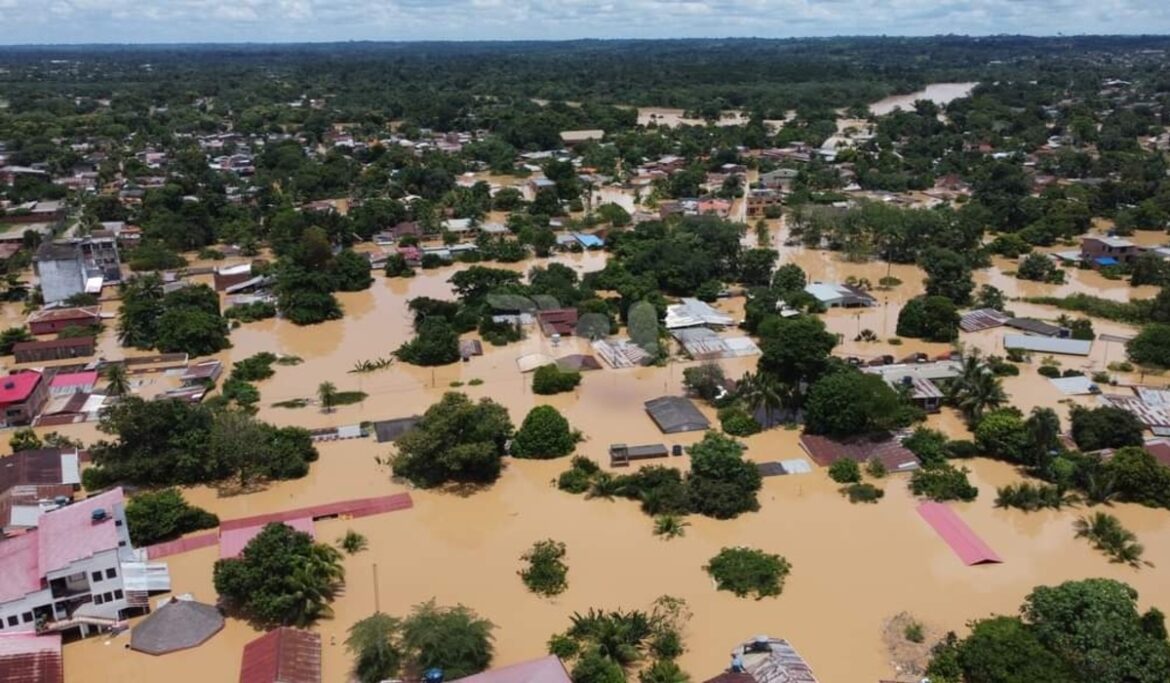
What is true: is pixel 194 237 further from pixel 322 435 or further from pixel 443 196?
pixel 322 435

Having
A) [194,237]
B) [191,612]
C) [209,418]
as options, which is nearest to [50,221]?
[194,237]

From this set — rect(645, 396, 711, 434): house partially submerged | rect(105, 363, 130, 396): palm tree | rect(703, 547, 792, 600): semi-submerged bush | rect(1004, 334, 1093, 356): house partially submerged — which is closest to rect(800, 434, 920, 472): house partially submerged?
rect(645, 396, 711, 434): house partially submerged

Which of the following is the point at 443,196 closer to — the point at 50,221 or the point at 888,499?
the point at 50,221

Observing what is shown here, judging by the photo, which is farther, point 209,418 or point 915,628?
point 209,418

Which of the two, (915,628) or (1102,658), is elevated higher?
(1102,658)

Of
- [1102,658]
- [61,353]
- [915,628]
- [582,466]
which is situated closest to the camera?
[1102,658]

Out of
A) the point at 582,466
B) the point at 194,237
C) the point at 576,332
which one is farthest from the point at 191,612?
the point at 194,237

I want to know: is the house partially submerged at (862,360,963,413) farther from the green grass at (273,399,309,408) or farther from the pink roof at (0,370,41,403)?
the pink roof at (0,370,41,403)

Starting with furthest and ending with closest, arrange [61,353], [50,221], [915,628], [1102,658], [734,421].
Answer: [50,221], [61,353], [734,421], [915,628], [1102,658]

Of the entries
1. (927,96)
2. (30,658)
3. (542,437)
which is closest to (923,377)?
(542,437)
